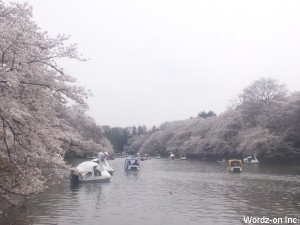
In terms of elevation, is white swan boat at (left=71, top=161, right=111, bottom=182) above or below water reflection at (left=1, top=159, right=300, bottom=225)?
above

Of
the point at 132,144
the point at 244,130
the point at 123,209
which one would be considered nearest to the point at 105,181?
the point at 123,209

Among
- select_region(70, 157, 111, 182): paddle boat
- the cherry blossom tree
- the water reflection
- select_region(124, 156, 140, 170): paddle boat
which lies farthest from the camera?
select_region(124, 156, 140, 170): paddle boat

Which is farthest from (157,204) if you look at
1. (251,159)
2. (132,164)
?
(251,159)

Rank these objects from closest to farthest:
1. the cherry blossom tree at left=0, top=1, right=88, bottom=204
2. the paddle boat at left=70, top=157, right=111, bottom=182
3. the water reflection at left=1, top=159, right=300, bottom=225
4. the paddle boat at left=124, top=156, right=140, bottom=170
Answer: the cherry blossom tree at left=0, top=1, right=88, bottom=204, the water reflection at left=1, top=159, right=300, bottom=225, the paddle boat at left=70, top=157, right=111, bottom=182, the paddle boat at left=124, top=156, right=140, bottom=170

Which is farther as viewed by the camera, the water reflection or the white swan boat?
the white swan boat

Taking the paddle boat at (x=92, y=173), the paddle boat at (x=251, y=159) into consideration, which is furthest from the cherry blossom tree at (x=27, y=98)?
the paddle boat at (x=251, y=159)

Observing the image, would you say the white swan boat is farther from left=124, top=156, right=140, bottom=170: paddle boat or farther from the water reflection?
left=124, top=156, right=140, bottom=170: paddle boat

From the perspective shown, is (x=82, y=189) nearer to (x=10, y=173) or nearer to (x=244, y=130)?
(x=10, y=173)

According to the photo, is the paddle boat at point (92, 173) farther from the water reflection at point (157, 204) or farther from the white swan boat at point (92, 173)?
the water reflection at point (157, 204)

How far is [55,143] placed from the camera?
1488cm

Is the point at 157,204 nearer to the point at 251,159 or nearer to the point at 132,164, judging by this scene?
the point at 132,164

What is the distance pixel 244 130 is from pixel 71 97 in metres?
70.9

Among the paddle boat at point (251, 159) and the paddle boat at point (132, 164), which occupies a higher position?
the paddle boat at point (251, 159)

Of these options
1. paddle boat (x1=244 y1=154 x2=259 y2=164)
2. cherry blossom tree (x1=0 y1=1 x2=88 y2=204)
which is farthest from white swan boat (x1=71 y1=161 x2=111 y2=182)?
paddle boat (x1=244 y1=154 x2=259 y2=164)
